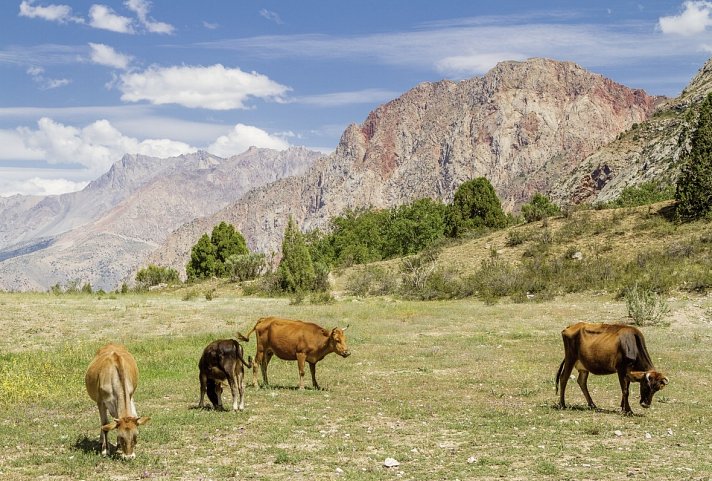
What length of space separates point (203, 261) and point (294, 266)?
42.2 m

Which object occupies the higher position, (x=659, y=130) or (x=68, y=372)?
(x=659, y=130)

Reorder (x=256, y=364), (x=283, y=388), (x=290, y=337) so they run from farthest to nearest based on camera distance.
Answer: (x=256, y=364) < (x=283, y=388) < (x=290, y=337)

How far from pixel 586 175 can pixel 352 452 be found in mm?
174205

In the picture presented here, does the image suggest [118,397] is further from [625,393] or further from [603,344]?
[625,393]

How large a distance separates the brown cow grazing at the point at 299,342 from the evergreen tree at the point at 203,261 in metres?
81.9

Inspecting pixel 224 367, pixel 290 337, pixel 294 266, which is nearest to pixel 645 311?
pixel 290 337

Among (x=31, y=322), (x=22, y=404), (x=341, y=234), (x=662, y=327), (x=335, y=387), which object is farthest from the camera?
(x=341, y=234)

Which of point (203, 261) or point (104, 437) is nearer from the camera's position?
point (104, 437)

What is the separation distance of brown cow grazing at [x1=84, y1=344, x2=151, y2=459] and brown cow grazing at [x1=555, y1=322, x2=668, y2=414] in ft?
33.5

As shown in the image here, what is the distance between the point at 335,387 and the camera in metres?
19.4

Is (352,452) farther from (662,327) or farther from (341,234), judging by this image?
(341,234)

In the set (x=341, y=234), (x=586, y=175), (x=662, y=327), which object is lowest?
(x=662, y=327)

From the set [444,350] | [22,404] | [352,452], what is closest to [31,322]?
[22,404]

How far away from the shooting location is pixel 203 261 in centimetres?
10062
